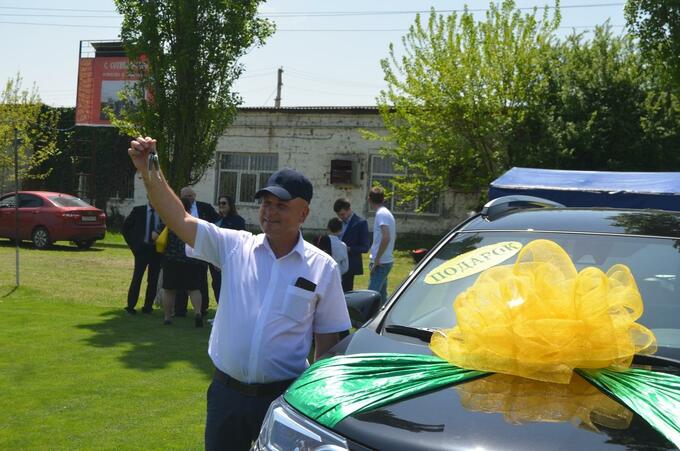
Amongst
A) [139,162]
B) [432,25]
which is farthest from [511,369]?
[432,25]

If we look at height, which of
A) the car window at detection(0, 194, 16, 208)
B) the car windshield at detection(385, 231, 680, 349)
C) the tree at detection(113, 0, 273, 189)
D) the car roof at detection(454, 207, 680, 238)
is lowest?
the car window at detection(0, 194, 16, 208)

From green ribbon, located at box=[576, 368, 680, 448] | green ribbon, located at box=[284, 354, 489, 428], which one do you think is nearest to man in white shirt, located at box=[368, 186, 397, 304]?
green ribbon, located at box=[284, 354, 489, 428]

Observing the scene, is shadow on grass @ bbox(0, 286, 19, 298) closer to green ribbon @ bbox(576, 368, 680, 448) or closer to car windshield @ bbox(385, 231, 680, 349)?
car windshield @ bbox(385, 231, 680, 349)

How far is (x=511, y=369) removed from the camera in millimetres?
2672

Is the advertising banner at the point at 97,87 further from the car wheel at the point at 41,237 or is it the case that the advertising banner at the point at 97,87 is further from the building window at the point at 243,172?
the car wheel at the point at 41,237

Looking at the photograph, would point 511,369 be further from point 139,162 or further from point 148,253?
point 148,253

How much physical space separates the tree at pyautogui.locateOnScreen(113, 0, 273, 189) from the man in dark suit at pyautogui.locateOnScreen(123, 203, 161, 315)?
162 centimetres

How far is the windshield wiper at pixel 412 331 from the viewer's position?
10.8 ft

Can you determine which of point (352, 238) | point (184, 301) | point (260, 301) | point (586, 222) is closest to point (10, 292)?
point (184, 301)

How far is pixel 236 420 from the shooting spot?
343 centimetres

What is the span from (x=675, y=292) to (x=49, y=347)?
6986 mm

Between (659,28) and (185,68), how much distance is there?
9240 mm

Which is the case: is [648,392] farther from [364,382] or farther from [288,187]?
[288,187]

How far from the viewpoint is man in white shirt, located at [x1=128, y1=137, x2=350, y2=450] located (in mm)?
3420
